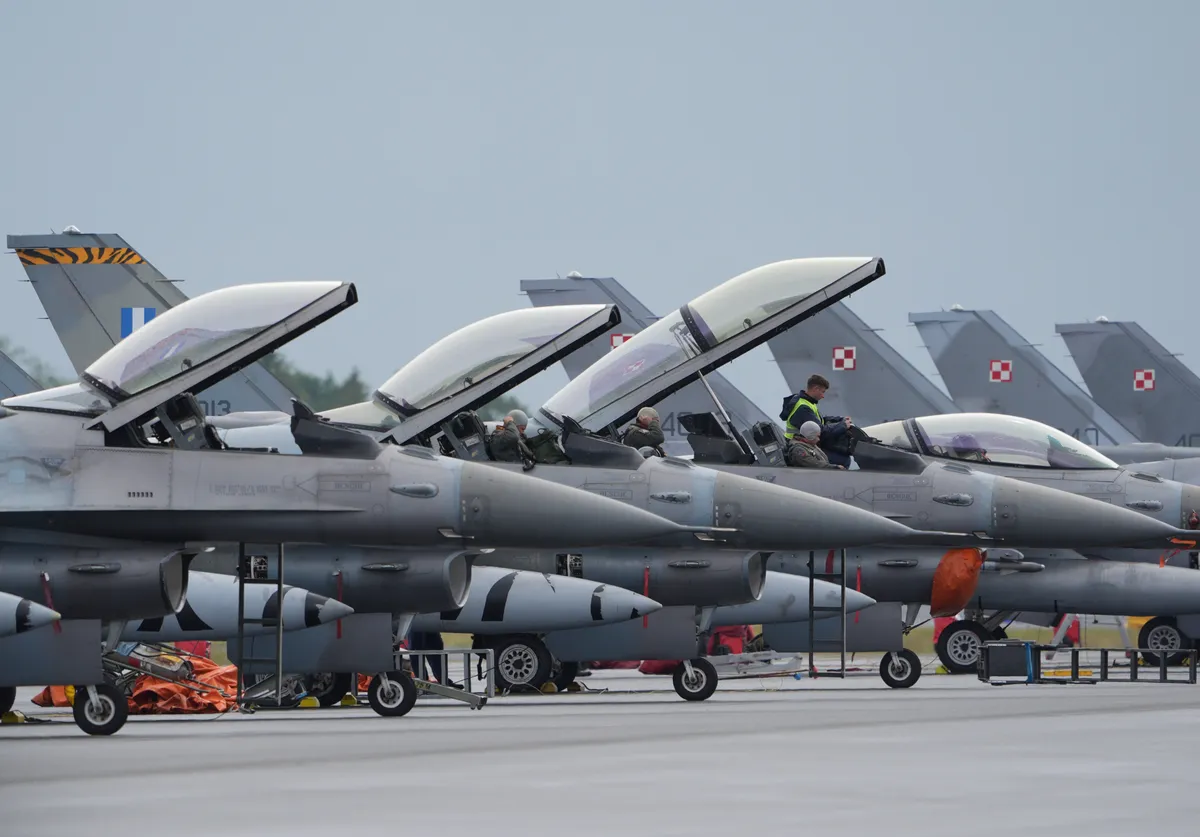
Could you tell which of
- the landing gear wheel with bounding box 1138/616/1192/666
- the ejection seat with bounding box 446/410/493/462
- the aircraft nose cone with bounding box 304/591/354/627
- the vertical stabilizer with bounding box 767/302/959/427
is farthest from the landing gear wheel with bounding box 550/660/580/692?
the vertical stabilizer with bounding box 767/302/959/427

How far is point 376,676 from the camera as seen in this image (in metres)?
16.4

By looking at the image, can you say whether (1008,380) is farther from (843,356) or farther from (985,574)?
(985,574)

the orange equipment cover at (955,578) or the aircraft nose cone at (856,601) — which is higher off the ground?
the orange equipment cover at (955,578)

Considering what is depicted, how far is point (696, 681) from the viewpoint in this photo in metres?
18.1

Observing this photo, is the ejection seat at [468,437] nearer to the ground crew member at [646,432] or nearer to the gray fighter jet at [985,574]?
the gray fighter jet at [985,574]

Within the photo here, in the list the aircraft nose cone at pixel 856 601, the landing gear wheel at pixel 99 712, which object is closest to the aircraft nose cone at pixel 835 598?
the aircraft nose cone at pixel 856 601

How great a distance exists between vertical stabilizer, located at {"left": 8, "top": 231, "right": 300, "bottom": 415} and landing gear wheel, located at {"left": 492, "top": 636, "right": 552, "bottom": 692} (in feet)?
29.7

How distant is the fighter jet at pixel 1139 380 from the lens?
37.6 metres

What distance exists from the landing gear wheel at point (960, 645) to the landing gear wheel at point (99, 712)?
35.4 feet

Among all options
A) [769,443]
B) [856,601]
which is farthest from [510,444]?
[856,601]

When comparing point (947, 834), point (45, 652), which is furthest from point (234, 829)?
point (45, 652)

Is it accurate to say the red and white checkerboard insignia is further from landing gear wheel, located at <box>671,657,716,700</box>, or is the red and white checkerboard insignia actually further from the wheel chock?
the wheel chock

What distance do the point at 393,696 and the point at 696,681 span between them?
3319 mm

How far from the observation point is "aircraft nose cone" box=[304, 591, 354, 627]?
1598cm
